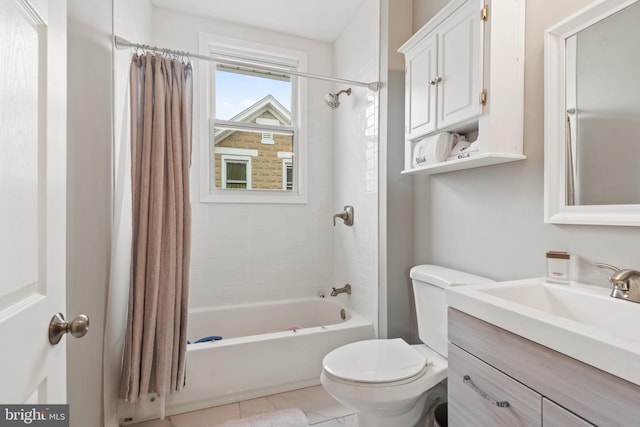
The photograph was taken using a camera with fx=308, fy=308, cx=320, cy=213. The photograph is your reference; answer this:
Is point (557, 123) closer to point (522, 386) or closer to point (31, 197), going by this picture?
point (522, 386)

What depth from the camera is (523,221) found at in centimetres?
129

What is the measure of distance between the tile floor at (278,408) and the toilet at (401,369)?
389 millimetres

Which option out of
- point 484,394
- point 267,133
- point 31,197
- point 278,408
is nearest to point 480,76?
point 484,394

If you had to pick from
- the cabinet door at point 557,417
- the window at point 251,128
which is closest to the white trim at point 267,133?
the window at point 251,128

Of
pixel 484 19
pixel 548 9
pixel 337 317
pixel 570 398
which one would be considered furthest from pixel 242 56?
pixel 570 398

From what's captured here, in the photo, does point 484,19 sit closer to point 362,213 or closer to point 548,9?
point 548,9

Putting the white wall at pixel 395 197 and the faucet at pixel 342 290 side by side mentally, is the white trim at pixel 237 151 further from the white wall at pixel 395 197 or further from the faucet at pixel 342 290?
the faucet at pixel 342 290

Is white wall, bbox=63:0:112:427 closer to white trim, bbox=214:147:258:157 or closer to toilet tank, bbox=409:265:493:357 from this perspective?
white trim, bbox=214:147:258:157

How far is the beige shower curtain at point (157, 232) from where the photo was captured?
5.04 ft

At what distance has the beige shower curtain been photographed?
1.54 meters

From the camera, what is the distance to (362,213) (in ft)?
7.57

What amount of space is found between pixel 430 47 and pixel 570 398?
4.98 feet

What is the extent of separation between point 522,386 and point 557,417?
0.29ft

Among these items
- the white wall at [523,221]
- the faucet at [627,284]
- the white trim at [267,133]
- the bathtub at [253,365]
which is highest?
the white trim at [267,133]
